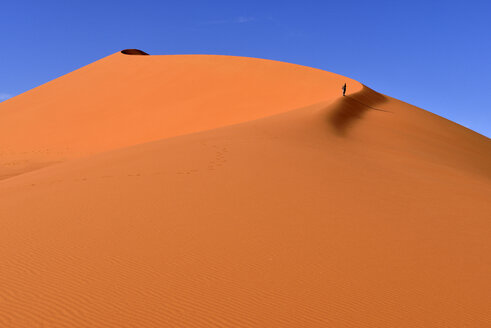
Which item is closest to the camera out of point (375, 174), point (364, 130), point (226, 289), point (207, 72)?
point (226, 289)

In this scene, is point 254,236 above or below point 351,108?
below

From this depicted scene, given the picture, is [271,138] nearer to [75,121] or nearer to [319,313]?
[319,313]

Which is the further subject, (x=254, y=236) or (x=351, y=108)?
(x=351, y=108)

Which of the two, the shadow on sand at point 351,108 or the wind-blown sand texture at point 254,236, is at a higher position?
the shadow on sand at point 351,108

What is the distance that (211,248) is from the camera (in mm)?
5719

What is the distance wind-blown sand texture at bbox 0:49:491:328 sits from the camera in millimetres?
4336

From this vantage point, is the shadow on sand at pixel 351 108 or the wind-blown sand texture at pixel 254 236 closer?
the wind-blown sand texture at pixel 254 236

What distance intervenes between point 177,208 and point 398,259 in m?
3.58

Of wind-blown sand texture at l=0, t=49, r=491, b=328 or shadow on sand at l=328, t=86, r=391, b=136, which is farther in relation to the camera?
shadow on sand at l=328, t=86, r=391, b=136

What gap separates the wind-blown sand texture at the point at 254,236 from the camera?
4.34 meters

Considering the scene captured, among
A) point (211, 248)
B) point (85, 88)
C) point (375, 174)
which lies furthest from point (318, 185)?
point (85, 88)

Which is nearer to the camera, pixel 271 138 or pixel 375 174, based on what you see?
pixel 375 174

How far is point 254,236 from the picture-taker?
20.3 ft

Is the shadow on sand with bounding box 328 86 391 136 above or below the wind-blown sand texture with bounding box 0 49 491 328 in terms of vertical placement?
above
